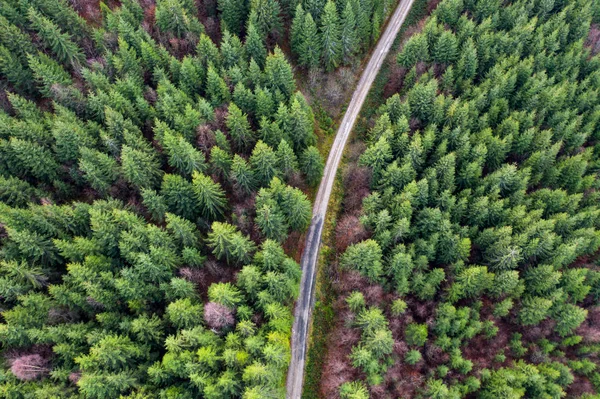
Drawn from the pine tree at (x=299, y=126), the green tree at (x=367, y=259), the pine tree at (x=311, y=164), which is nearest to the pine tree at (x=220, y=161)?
the pine tree at (x=299, y=126)

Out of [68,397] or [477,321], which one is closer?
[68,397]

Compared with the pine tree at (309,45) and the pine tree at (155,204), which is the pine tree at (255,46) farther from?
the pine tree at (155,204)

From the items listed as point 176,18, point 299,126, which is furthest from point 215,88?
point 176,18

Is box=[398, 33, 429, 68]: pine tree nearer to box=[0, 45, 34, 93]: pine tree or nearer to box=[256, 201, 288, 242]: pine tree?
box=[256, 201, 288, 242]: pine tree

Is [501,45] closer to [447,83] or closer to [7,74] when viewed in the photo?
[447,83]

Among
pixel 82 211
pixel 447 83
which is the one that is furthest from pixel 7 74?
pixel 447 83

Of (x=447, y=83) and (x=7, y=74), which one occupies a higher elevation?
(x=7, y=74)

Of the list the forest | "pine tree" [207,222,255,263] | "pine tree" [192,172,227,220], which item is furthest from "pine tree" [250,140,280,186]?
the forest
